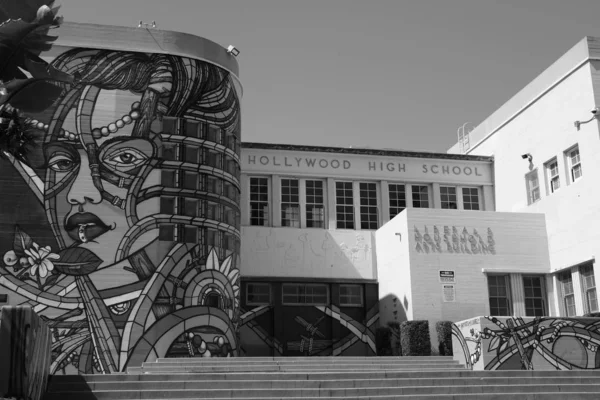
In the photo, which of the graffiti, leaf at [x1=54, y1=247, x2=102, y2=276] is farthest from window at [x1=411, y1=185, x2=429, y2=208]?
leaf at [x1=54, y1=247, x2=102, y2=276]

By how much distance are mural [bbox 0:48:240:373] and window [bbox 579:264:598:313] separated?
1112 cm

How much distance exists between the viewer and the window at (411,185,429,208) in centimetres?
2970

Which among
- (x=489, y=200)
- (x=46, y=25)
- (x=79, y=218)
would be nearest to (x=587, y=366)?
(x=489, y=200)

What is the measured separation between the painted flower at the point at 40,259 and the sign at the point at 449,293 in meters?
12.3

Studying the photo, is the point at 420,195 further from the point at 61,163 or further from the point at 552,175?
the point at 61,163

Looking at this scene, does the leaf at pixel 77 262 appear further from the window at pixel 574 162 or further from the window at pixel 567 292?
the window at pixel 574 162

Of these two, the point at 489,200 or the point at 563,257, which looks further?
the point at 489,200

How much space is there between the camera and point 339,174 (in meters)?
29.2

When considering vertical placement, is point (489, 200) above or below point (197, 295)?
above

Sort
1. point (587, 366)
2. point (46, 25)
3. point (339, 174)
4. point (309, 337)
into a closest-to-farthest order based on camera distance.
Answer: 1. point (46, 25)
2. point (587, 366)
3. point (309, 337)
4. point (339, 174)

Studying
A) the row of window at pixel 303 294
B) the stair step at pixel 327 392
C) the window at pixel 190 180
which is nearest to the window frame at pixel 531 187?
the row of window at pixel 303 294

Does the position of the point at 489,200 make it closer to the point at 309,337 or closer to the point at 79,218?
the point at 309,337

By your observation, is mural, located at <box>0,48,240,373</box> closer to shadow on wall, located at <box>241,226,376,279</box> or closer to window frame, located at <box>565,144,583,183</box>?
shadow on wall, located at <box>241,226,376,279</box>

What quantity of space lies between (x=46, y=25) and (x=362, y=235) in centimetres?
2166
